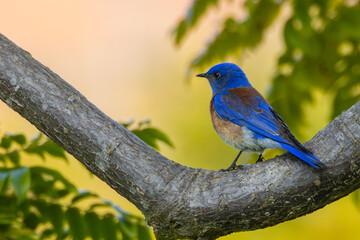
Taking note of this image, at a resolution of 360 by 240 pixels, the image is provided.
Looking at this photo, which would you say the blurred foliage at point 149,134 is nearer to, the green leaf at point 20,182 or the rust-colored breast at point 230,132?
the rust-colored breast at point 230,132

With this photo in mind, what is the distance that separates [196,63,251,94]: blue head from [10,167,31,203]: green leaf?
212 cm

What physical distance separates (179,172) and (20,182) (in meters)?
0.86

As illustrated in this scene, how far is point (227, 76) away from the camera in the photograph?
4.52 m

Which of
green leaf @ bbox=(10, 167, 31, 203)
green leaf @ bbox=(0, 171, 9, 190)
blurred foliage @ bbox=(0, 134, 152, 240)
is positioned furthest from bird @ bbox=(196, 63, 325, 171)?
green leaf @ bbox=(0, 171, 9, 190)

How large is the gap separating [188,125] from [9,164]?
3445 millimetres

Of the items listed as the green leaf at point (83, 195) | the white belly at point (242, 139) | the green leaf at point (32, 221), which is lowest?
the green leaf at point (32, 221)

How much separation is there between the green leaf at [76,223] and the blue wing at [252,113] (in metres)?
1.23

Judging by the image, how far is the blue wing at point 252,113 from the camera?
3.34 metres

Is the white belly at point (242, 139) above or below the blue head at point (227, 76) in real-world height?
below

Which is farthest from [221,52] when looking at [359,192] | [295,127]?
[359,192]

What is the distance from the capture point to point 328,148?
8.46 ft

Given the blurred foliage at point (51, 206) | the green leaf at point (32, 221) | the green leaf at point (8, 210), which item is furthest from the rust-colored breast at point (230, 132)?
the green leaf at point (8, 210)

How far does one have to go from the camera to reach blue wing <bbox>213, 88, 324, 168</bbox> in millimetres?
3344

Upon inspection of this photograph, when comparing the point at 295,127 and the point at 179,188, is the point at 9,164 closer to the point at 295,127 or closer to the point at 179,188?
the point at 179,188
